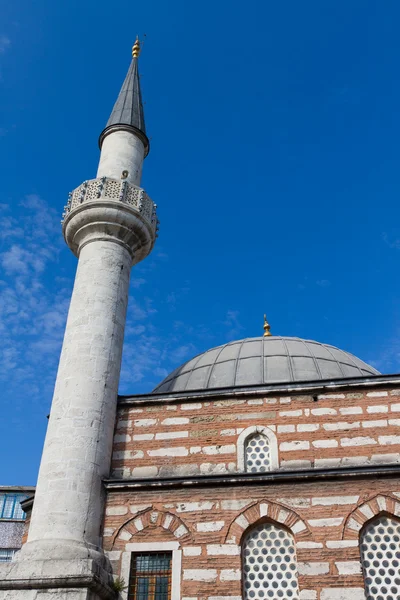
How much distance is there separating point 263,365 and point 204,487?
134 inches

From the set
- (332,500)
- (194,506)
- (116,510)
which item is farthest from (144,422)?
(332,500)

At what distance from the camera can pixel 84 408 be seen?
9234mm

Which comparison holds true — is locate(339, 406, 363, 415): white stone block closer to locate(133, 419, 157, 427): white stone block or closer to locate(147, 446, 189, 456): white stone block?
locate(147, 446, 189, 456): white stone block

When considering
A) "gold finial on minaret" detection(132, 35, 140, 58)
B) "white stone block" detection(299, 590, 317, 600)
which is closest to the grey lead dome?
"white stone block" detection(299, 590, 317, 600)

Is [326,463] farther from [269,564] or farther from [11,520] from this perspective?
[11,520]

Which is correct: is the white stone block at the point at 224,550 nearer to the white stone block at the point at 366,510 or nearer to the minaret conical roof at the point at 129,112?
the white stone block at the point at 366,510

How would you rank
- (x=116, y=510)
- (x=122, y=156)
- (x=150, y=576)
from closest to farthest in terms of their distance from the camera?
(x=150, y=576) < (x=116, y=510) < (x=122, y=156)

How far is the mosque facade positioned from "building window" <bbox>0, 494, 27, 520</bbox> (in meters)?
12.2

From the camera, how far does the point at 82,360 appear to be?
970 centimetres

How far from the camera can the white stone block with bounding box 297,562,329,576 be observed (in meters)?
7.78

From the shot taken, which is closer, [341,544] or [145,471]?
[341,544]

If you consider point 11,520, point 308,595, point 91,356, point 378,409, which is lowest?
point 308,595

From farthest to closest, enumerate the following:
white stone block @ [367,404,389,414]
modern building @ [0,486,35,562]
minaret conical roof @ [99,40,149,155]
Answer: modern building @ [0,486,35,562], minaret conical roof @ [99,40,149,155], white stone block @ [367,404,389,414]

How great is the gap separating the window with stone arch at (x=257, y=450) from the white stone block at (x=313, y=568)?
136 centimetres
